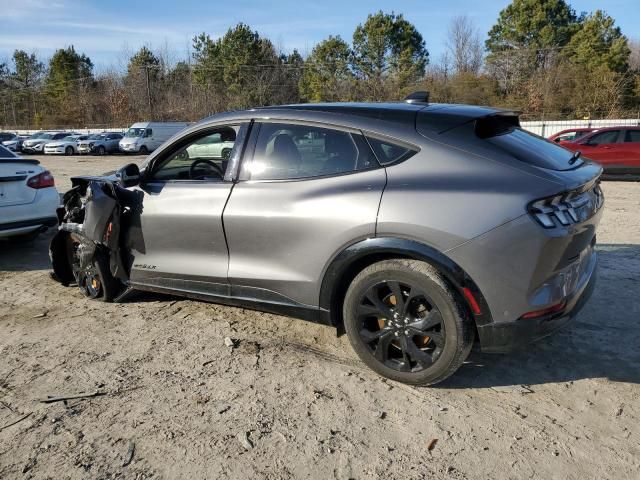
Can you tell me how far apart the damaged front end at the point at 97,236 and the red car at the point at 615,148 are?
1278cm

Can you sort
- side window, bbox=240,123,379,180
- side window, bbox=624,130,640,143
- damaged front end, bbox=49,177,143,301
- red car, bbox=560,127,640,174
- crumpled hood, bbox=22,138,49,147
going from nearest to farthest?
side window, bbox=240,123,379,180 → damaged front end, bbox=49,177,143,301 → red car, bbox=560,127,640,174 → side window, bbox=624,130,640,143 → crumpled hood, bbox=22,138,49,147

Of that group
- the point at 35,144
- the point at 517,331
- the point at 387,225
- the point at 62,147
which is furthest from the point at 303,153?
the point at 35,144

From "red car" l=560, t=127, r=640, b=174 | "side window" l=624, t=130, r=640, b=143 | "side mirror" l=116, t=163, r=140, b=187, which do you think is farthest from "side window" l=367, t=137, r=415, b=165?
"side window" l=624, t=130, r=640, b=143

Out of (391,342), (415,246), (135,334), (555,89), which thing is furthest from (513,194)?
(555,89)

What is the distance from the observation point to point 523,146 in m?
3.16

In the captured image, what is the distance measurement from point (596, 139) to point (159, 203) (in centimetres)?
1450

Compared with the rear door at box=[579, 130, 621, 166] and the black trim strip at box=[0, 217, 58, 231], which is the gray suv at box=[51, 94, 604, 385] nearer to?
the black trim strip at box=[0, 217, 58, 231]

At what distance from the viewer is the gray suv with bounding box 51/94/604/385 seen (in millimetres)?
2848

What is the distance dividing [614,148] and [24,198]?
14.4 meters

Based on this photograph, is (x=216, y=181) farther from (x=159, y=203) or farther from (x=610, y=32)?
(x=610, y=32)

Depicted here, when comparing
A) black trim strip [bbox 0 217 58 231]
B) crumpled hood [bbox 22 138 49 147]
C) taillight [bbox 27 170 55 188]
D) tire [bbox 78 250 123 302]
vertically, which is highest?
taillight [bbox 27 170 55 188]

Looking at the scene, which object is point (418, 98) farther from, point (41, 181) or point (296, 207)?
point (41, 181)

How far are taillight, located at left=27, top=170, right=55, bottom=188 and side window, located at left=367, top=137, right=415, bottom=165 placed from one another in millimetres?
5081

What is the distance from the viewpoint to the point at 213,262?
3904 mm
